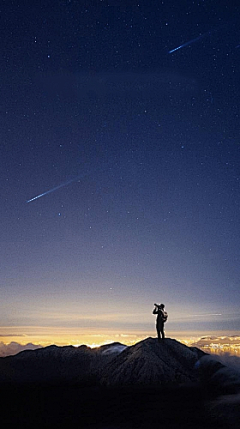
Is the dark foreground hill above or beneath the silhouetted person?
beneath

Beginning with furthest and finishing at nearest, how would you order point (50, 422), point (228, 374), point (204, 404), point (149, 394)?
point (228, 374) < point (149, 394) < point (204, 404) < point (50, 422)

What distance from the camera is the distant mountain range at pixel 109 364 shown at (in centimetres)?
3612

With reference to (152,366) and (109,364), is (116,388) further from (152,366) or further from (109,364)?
(109,364)

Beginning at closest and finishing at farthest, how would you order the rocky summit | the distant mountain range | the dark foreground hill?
the dark foreground hill → the rocky summit → the distant mountain range

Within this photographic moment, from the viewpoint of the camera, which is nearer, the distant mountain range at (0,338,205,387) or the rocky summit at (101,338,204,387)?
the rocky summit at (101,338,204,387)

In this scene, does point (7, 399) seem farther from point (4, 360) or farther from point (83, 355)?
point (4, 360)

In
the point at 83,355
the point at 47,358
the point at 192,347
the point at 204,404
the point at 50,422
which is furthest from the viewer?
the point at 47,358

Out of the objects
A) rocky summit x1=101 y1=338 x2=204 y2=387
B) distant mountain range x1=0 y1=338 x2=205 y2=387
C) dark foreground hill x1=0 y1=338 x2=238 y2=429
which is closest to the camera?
dark foreground hill x1=0 y1=338 x2=238 y2=429

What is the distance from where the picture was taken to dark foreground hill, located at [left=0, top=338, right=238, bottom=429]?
23.3m

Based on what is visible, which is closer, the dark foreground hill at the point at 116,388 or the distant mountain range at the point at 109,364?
the dark foreground hill at the point at 116,388

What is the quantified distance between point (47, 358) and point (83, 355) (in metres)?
6.51

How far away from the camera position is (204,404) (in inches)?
1029

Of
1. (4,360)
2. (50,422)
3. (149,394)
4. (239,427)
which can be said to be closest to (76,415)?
(50,422)

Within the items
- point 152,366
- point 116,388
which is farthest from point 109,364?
point 152,366
